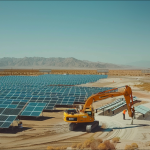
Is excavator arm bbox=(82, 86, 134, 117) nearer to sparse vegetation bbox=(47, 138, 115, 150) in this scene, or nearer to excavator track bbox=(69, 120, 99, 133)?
excavator track bbox=(69, 120, 99, 133)

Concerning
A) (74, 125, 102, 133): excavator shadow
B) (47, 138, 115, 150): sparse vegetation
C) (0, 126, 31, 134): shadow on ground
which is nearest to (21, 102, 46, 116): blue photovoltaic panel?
(0, 126, 31, 134): shadow on ground

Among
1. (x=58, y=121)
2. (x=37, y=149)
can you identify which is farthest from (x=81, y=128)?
(x=37, y=149)

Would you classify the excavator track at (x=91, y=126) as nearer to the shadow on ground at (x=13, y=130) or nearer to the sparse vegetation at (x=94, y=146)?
the sparse vegetation at (x=94, y=146)

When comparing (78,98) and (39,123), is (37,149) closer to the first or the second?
(39,123)

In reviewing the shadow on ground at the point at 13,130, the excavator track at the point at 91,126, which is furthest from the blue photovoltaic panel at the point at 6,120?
the excavator track at the point at 91,126

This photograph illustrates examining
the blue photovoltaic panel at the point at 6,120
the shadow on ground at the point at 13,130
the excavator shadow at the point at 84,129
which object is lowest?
the shadow on ground at the point at 13,130

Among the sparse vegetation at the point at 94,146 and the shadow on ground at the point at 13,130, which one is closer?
the sparse vegetation at the point at 94,146

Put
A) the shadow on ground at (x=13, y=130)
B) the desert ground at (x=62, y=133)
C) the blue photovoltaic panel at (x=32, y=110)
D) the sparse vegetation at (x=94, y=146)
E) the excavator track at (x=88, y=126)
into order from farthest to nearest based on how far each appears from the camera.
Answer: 1. the blue photovoltaic panel at (x=32, y=110)
2. the shadow on ground at (x=13, y=130)
3. the excavator track at (x=88, y=126)
4. the desert ground at (x=62, y=133)
5. the sparse vegetation at (x=94, y=146)

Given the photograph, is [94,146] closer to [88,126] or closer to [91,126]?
[88,126]

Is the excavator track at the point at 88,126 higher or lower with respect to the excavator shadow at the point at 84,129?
higher

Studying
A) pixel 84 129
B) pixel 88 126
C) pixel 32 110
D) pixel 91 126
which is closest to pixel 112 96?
pixel 91 126

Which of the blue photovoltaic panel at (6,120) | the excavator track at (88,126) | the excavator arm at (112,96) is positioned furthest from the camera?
the excavator arm at (112,96)
